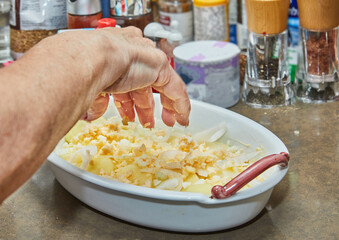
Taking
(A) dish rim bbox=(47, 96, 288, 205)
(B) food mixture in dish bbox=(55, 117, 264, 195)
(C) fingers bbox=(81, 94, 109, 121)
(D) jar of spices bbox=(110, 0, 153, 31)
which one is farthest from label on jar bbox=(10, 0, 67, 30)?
(A) dish rim bbox=(47, 96, 288, 205)

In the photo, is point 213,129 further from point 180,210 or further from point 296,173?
point 180,210

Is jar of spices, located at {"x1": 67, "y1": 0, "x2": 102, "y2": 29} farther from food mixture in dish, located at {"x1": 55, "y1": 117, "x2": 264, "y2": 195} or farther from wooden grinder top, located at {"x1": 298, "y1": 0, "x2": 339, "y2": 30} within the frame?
wooden grinder top, located at {"x1": 298, "y1": 0, "x2": 339, "y2": 30}

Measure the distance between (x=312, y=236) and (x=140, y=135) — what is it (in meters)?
0.41

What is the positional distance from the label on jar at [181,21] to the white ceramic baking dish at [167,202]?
66cm

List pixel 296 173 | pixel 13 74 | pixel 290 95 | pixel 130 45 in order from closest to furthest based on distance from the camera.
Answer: pixel 13 74 < pixel 130 45 < pixel 296 173 < pixel 290 95

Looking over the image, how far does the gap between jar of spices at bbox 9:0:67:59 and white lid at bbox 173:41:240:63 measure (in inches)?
13.9

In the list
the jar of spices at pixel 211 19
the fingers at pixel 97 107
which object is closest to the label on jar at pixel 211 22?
the jar of spices at pixel 211 19

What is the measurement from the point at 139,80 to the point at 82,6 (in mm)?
570

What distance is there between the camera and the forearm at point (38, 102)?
65cm

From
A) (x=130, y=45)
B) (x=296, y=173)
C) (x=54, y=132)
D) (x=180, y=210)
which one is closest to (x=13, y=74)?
(x=54, y=132)

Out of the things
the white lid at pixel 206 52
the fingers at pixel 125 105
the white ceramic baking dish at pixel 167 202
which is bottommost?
the white ceramic baking dish at pixel 167 202

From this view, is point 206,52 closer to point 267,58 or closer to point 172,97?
point 267,58

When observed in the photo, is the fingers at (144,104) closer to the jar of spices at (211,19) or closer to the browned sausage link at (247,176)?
the browned sausage link at (247,176)

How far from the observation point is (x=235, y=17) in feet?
5.26
